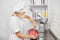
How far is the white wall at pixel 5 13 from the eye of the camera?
266cm

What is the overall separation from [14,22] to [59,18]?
0.70m

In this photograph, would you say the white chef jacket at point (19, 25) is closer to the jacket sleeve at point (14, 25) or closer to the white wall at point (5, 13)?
the jacket sleeve at point (14, 25)

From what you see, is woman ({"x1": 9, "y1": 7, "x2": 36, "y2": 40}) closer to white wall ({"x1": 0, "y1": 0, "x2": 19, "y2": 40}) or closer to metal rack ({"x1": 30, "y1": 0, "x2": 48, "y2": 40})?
metal rack ({"x1": 30, "y1": 0, "x2": 48, "y2": 40})

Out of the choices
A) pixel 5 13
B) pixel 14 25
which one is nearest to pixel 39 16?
pixel 5 13

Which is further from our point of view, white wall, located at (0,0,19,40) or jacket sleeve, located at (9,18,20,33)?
white wall, located at (0,0,19,40)

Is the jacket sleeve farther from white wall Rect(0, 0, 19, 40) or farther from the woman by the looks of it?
white wall Rect(0, 0, 19, 40)

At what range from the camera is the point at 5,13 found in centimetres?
269

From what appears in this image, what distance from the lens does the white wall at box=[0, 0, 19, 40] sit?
2658 millimetres

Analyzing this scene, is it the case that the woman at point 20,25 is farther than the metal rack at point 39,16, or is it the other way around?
the metal rack at point 39,16

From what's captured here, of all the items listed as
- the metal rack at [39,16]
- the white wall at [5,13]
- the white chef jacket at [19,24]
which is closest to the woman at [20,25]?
the white chef jacket at [19,24]

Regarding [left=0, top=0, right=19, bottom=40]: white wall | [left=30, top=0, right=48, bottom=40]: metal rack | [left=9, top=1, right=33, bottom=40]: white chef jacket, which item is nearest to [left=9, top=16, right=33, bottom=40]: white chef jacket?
[left=9, top=1, right=33, bottom=40]: white chef jacket

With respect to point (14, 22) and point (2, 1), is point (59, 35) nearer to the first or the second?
point (14, 22)

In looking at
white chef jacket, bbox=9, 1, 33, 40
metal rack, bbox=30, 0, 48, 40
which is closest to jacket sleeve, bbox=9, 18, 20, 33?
white chef jacket, bbox=9, 1, 33, 40

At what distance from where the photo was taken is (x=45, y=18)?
106 inches
